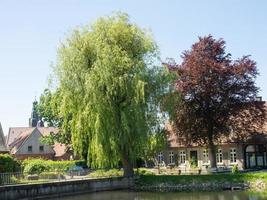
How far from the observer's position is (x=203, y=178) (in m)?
38.1

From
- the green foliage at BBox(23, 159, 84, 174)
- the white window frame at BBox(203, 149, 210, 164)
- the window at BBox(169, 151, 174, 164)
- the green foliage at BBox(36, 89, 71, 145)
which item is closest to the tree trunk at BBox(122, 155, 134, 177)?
the green foliage at BBox(23, 159, 84, 174)

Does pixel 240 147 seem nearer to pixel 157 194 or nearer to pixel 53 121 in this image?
pixel 157 194

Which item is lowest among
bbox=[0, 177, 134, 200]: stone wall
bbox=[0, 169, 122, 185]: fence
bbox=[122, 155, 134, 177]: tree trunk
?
bbox=[0, 177, 134, 200]: stone wall

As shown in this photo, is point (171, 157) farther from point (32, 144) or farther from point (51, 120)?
point (32, 144)

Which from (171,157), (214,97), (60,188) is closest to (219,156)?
(171,157)

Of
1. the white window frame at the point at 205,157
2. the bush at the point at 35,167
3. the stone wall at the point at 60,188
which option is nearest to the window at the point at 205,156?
the white window frame at the point at 205,157

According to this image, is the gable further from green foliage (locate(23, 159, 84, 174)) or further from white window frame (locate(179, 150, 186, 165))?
white window frame (locate(179, 150, 186, 165))

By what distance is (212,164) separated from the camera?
149 feet

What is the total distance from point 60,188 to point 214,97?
53.9 feet

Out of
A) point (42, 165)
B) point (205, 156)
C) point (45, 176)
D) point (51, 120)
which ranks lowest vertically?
point (45, 176)

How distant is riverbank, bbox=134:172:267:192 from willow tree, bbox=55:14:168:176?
2338mm

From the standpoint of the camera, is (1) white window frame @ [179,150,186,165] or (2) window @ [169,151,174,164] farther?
(2) window @ [169,151,174,164]

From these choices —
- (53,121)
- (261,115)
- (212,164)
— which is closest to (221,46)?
(261,115)

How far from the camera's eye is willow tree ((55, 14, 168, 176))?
37344 mm
